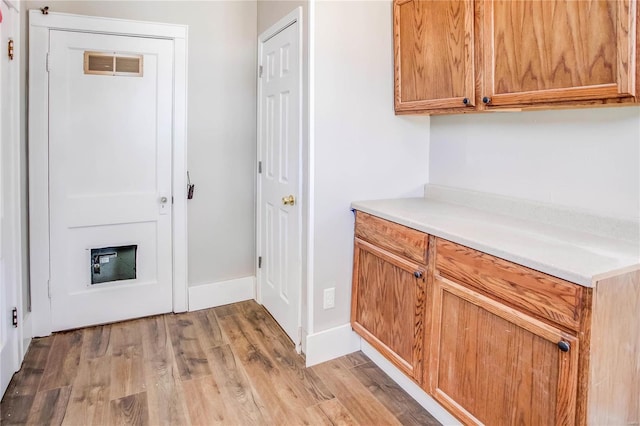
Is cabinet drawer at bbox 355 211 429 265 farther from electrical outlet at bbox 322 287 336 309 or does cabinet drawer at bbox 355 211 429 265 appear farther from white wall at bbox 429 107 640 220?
white wall at bbox 429 107 640 220

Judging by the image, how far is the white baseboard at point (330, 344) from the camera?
243cm

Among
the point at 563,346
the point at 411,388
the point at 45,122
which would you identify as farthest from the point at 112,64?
the point at 563,346

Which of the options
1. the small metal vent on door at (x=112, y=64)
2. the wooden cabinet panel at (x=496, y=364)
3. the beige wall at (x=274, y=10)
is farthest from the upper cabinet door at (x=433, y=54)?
the small metal vent on door at (x=112, y=64)

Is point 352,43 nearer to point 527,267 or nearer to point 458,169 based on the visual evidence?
point 458,169

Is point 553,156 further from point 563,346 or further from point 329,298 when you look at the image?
point 329,298

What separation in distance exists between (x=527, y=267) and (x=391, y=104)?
1391mm

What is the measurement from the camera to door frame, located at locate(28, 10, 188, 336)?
2.57 m

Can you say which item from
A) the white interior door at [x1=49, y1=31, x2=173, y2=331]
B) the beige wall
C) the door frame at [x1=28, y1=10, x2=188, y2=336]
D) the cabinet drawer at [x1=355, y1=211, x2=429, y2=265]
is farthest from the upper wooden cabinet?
the white interior door at [x1=49, y1=31, x2=173, y2=331]

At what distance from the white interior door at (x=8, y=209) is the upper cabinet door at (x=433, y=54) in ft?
6.67

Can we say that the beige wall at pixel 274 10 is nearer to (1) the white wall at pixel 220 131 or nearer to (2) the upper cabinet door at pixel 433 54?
(1) the white wall at pixel 220 131

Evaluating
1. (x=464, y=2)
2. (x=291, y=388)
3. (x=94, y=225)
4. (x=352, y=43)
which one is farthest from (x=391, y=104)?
(x=94, y=225)

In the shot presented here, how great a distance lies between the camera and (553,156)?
1.95 metres

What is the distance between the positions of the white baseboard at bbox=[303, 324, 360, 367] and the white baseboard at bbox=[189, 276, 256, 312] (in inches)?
39.4

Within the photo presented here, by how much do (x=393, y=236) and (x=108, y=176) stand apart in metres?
1.93
